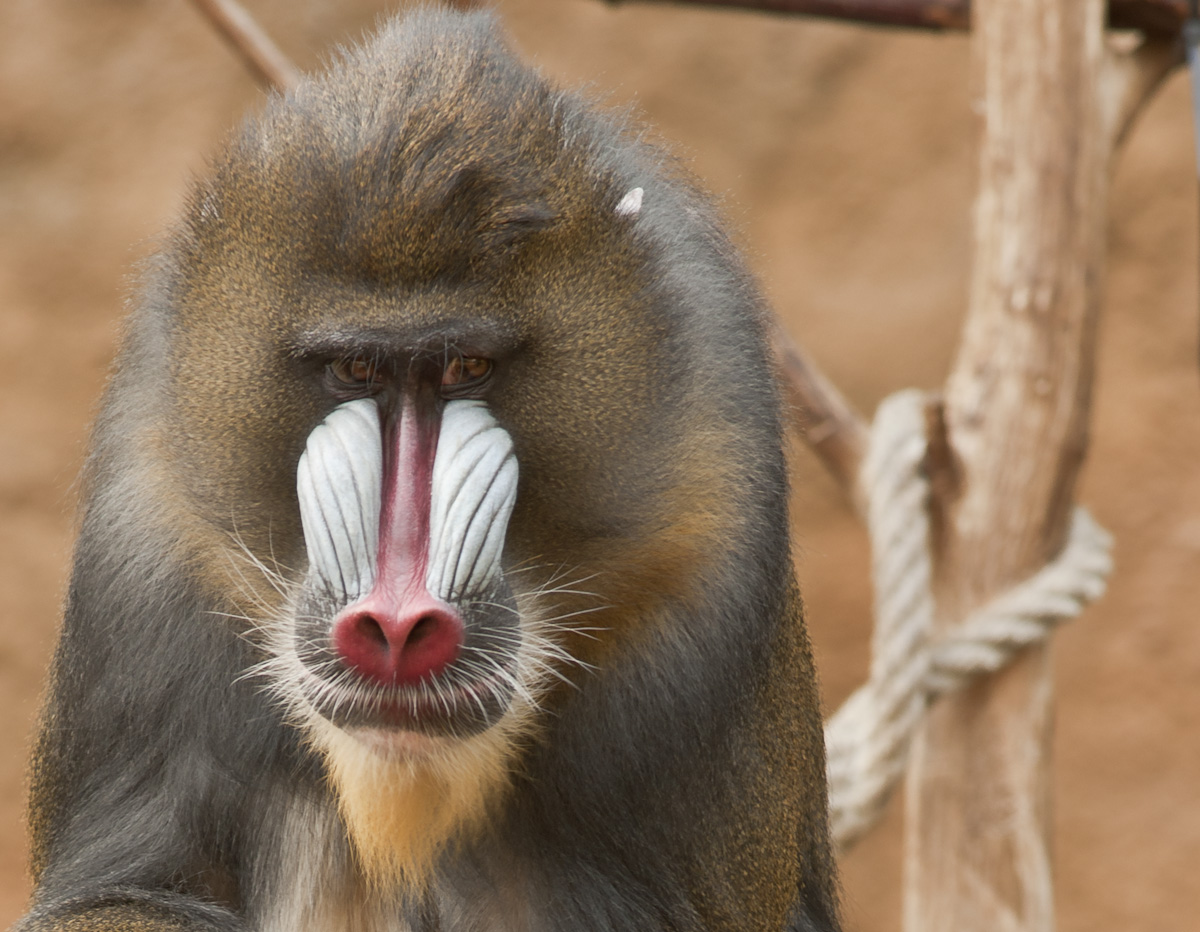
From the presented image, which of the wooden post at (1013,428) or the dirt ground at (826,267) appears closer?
the wooden post at (1013,428)

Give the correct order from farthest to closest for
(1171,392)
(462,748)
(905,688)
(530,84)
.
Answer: (1171,392), (905,688), (530,84), (462,748)

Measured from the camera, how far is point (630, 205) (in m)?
2.48

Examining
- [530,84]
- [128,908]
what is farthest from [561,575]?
[128,908]

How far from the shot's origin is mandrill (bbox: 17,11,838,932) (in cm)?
226

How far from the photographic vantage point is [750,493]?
2.59 meters

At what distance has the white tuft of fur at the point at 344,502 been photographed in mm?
2158

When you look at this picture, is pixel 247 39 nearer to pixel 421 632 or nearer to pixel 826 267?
pixel 421 632

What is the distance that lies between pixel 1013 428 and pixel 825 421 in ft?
1.73

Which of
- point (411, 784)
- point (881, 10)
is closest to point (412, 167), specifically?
point (411, 784)

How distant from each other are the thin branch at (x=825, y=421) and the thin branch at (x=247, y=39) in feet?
5.16

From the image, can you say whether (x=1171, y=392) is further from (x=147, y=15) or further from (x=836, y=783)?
(x=147, y=15)

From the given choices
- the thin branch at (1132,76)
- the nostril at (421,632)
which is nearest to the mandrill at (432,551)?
the nostril at (421,632)

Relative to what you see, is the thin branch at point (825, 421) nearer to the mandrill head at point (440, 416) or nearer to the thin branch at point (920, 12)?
the thin branch at point (920, 12)

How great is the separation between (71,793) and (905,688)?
6.26ft
